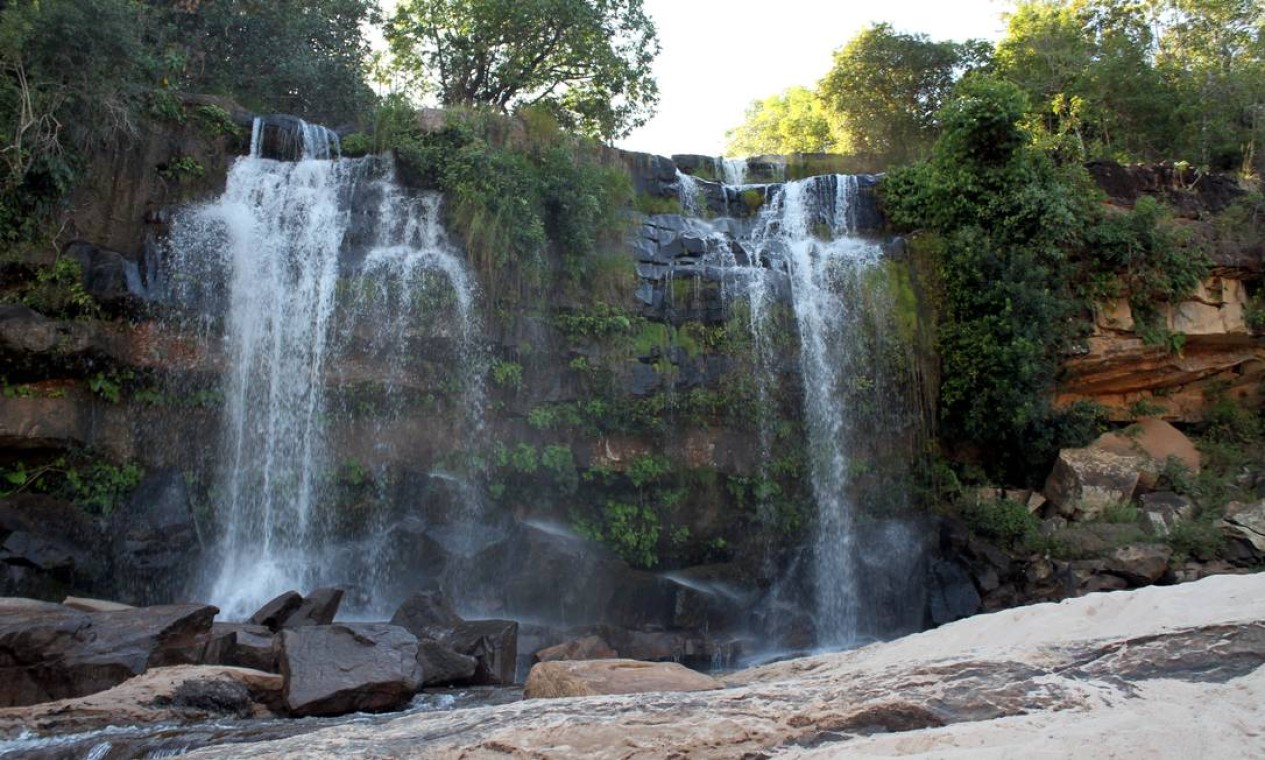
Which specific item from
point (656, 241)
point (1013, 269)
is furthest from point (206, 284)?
point (1013, 269)

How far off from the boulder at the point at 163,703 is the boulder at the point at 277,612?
→ 7.36 feet

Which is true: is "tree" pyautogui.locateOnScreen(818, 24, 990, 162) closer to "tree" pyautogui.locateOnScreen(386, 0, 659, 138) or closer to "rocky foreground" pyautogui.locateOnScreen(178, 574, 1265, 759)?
"tree" pyautogui.locateOnScreen(386, 0, 659, 138)

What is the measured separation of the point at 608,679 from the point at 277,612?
5770mm

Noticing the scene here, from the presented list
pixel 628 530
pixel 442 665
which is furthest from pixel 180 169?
pixel 442 665

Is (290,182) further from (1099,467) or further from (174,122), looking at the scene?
(1099,467)

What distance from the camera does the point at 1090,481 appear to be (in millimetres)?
15414

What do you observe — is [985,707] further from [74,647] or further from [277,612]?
[277,612]

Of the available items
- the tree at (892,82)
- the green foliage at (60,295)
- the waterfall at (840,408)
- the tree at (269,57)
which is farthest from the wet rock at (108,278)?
the tree at (892,82)

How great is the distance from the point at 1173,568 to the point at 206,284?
1525 cm

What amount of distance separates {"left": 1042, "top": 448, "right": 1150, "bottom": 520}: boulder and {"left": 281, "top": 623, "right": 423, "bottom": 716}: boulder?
1146 centimetres

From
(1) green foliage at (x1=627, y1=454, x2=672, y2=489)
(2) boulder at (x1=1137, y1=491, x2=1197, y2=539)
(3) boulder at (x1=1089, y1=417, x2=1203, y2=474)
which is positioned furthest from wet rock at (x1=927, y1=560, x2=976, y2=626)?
(1) green foliage at (x1=627, y1=454, x2=672, y2=489)

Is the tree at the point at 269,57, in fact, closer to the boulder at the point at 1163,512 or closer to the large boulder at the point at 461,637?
the large boulder at the point at 461,637

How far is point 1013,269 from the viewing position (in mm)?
15727

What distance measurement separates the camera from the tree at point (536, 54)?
19.5m
